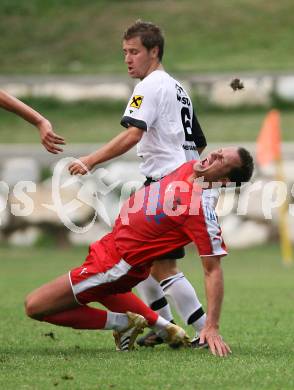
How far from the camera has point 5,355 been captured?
7.70 metres

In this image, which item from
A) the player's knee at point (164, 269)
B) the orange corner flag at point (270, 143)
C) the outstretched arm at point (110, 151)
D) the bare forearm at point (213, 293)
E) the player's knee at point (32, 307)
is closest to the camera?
the bare forearm at point (213, 293)

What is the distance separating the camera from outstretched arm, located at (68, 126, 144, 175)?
7684 mm

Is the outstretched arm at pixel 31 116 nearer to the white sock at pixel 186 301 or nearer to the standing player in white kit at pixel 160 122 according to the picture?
the standing player in white kit at pixel 160 122

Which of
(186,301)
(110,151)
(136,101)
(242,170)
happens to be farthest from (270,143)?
(242,170)

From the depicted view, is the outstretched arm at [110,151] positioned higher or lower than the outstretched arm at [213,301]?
higher

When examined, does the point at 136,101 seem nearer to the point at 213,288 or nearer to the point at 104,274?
the point at 104,274

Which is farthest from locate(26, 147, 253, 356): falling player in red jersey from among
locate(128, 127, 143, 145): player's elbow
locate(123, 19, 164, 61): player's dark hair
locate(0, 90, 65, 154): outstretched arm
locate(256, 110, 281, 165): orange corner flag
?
locate(256, 110, 281, 165): orange corner flag

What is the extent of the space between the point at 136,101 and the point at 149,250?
98 cm

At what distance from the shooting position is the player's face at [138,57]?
8211 millimetres

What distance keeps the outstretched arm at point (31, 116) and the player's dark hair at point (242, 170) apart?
1.09m

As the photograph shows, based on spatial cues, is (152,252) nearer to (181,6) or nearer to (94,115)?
(94,115)

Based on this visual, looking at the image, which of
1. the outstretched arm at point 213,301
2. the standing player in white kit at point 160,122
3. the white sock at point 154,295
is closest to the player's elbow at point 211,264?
the outstretched arm at point 213,301

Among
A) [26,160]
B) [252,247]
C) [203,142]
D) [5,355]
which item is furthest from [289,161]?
[5,355]

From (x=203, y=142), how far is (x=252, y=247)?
906 cm
